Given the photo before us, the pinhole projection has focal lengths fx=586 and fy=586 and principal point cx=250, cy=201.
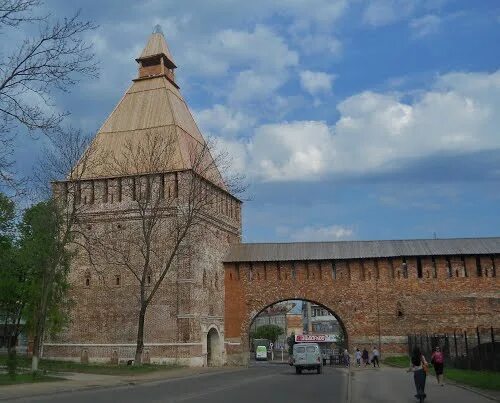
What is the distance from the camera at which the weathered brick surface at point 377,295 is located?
113ft

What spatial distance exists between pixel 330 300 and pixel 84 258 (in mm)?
14699

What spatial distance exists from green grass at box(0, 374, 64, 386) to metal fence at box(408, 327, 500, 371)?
15.1m

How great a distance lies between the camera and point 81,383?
62.7ft

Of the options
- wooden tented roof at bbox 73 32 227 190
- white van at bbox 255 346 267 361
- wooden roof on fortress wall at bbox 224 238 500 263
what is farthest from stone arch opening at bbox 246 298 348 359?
wooden tented roof at bbox 73 32 227 190

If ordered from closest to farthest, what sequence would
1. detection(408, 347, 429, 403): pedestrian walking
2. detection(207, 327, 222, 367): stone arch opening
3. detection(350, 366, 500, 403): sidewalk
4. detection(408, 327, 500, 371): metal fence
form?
detection(408, 347, 429, 403): pedestrian walking < detection(350, 366, 500, 403): sidewalk < detection(408, 327, 500, 371): metal fence < detection(207, 327, 222, 367): stone arch opening

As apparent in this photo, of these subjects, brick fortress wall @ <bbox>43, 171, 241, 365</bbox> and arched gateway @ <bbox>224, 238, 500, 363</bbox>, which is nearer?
brick fortress wall @ <bbox>43, 171, 241, 365</bbox>

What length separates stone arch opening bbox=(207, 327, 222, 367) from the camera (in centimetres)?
3416

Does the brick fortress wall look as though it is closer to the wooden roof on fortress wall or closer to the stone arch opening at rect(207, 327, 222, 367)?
the stone arch opening at rect(207, 327, 222, 367)

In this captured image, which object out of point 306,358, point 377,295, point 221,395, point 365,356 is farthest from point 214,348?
point 221,395

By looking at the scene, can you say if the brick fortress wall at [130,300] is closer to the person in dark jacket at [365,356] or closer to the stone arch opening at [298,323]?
the person in dark jacket at [365,356]

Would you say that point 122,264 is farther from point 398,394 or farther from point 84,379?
point 398,394

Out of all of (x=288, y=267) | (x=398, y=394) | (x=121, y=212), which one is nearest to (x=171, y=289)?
(x=121, y=212)

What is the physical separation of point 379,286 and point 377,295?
559 millimetres

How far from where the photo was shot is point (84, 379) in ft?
68.6
